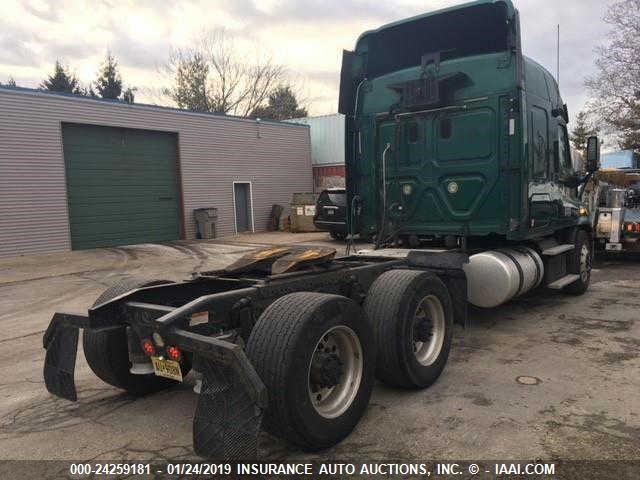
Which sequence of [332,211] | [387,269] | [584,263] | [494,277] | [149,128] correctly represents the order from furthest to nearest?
[149,128]
[332,211]
[584,263]
[494,277]
[387,269]

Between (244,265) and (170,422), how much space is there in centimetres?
131

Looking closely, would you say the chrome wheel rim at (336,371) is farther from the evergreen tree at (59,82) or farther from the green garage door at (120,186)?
the evergreen tree at (59,82)

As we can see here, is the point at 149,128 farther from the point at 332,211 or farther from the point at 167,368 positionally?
the point at 167,368

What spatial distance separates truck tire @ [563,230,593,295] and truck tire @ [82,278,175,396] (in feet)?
19.9

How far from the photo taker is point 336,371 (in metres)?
3.34

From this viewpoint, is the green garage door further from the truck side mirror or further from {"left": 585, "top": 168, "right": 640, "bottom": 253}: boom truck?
A: the truck side mirror

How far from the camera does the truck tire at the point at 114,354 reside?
3.91m

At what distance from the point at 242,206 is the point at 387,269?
685 inches

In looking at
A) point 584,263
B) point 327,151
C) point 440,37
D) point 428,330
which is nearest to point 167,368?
point 428,330

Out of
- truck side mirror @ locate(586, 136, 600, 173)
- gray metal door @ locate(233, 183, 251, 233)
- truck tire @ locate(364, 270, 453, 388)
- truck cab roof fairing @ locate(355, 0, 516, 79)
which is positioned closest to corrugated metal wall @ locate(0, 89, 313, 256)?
gray metal door @ locate(233, 183, 251, 233)

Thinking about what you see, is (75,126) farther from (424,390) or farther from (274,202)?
(424,390)

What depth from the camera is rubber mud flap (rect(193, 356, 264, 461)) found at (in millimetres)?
2688

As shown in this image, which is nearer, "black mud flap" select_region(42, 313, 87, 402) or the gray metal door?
"black mud flap" select_region(42, 313, 87, 402)

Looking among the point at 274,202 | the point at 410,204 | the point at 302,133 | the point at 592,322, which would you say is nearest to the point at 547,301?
the point at 592,322
